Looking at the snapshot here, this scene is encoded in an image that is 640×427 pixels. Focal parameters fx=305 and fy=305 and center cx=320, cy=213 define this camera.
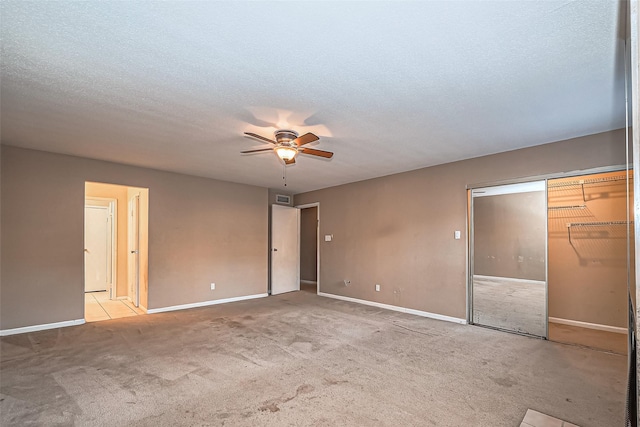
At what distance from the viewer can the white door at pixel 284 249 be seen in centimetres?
717

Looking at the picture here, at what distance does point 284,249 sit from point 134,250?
3119 millimetres

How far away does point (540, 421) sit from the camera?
2.17 metres

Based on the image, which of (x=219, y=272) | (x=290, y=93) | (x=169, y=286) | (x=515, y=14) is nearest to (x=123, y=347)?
(x=169, y=286)

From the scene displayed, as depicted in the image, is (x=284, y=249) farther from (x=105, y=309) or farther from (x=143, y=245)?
(x=105, y=309)

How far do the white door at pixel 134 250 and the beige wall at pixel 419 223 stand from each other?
12.2 feet

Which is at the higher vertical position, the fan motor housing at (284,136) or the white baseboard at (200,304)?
the fan motor housing at (284,136)

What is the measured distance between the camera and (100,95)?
104 inches

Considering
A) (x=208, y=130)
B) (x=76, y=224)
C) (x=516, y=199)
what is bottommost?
(x=76, y=224)

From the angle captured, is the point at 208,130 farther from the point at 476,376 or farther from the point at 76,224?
→ the point at 476,376

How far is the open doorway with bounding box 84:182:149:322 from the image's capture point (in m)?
5.49

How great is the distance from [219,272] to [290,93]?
455cm

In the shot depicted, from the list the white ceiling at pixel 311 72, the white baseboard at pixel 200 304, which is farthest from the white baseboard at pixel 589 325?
the white baseboard at pixel 200 304

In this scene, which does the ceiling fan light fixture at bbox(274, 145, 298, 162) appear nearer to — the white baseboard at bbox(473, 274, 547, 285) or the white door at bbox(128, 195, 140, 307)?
the white baseboard at bbox(473, 274, 547, 285)

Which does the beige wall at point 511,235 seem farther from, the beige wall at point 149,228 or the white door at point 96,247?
the white door at point 96,247
